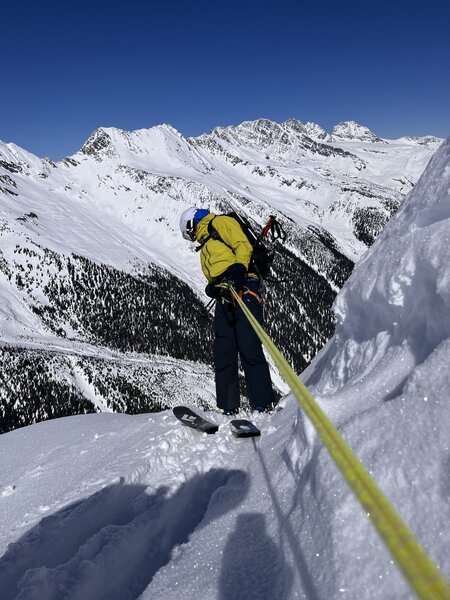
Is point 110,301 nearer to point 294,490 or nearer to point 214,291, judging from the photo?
point 214,291

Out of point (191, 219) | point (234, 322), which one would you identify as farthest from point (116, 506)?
point (191, 219)

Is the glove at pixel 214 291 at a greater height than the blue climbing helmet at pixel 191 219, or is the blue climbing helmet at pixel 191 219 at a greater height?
the blue climbing helmet at pixel 191 219

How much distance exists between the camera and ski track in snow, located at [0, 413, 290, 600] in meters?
2.92

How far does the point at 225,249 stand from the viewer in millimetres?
6988

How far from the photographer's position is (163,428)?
5680 millimetres

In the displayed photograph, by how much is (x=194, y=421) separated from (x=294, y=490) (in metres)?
2.86

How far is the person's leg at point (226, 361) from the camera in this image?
6746mm

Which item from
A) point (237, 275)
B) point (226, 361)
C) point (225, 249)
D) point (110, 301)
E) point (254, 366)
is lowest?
point (110, 301)

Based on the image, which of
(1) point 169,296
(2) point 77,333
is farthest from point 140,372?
(1) point 169,296

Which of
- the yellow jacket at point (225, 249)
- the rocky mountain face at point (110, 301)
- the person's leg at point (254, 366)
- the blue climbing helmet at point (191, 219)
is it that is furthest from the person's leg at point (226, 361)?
the rocky mountain face at point (110, 301)

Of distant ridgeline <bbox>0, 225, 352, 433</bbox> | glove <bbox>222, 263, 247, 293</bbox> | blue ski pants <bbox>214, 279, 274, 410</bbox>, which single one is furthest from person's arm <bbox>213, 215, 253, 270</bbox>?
distant ridgeline <bbox>0, 225, 352, 433</bbox>

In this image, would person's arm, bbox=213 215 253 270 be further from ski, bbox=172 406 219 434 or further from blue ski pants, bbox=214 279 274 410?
ski, bbox=172 406 219 434

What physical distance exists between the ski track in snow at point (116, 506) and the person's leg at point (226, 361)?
3.85 ft

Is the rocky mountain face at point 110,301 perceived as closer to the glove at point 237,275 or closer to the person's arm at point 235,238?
the person's arm at point 235,238
